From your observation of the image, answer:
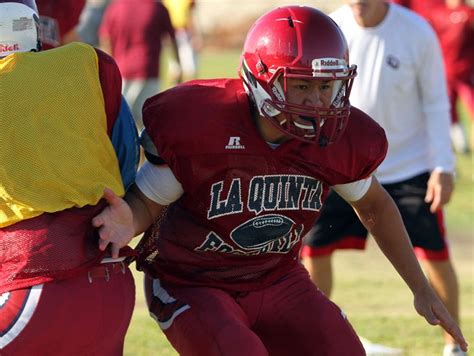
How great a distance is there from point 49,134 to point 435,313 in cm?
163

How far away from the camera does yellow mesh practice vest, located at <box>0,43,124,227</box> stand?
3.45m

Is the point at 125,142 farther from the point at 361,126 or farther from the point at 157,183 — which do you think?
the point at 361,126

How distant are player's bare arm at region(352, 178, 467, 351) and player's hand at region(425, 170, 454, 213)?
140 cm

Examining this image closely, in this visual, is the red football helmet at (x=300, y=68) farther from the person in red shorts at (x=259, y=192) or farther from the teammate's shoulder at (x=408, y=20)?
the teammate's shoulder at (x=408, y=20)

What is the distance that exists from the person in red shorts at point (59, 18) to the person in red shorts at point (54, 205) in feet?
7.22

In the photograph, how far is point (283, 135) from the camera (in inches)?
159

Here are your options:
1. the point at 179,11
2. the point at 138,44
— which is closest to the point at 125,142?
the point at 138,44

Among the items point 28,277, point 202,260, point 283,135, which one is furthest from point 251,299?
point 28,277

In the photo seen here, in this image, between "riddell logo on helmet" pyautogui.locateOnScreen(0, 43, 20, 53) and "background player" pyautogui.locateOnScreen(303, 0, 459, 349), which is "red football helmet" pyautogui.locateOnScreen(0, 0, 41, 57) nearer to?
"riddell logo on helmet" pyautogui.locateOnScreen(0, 43, 20, 53)

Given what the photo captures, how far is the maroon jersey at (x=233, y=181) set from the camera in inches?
154

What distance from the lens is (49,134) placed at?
3469mm

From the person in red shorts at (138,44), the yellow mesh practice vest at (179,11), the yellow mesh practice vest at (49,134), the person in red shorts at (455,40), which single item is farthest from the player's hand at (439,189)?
the yellow mesh practice vest at (179,11)

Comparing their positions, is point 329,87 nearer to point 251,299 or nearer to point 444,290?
point 251,299

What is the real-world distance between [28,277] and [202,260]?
0.82 m
